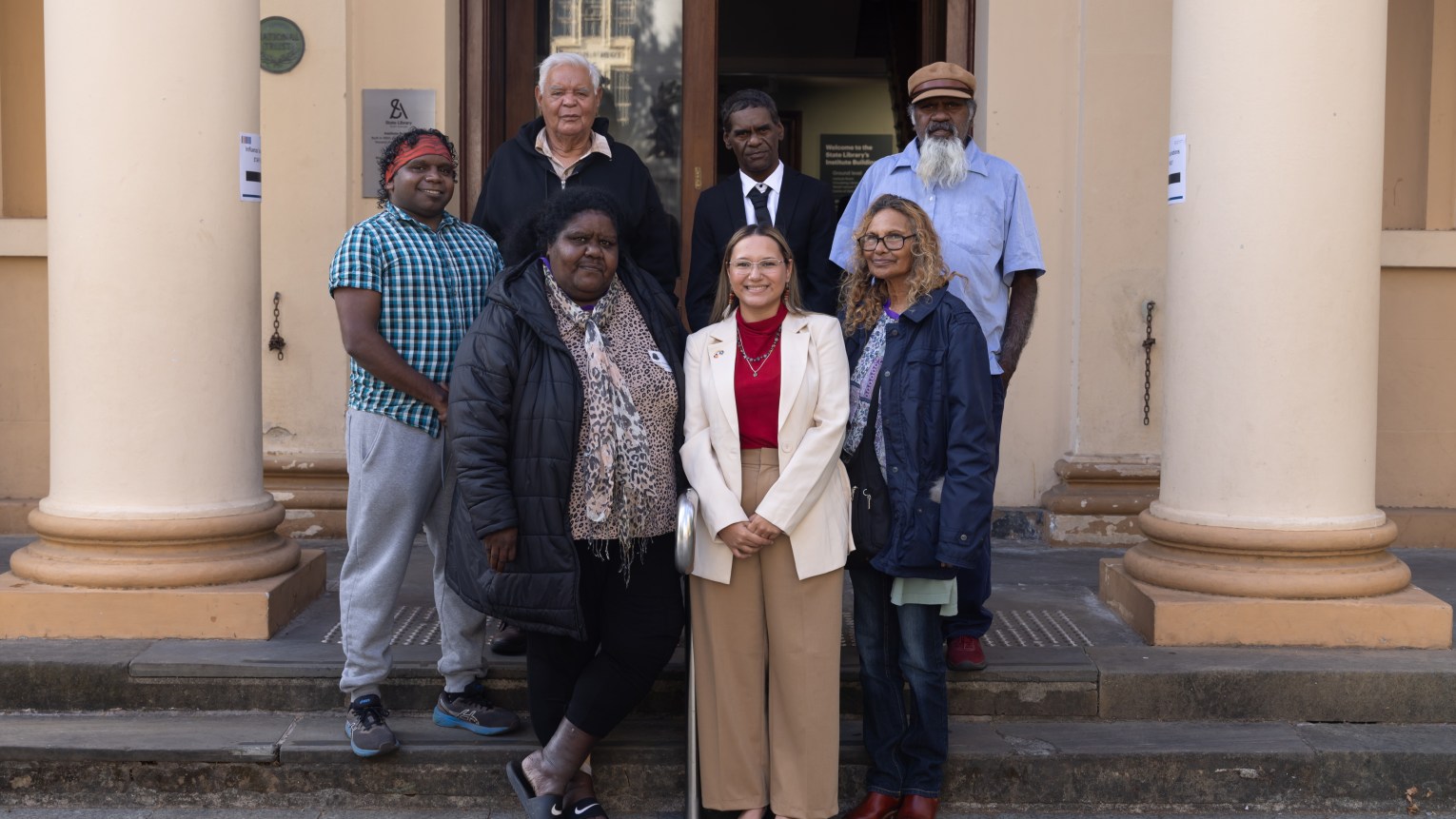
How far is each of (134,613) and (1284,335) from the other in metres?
4.09

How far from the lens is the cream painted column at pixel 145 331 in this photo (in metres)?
4.84

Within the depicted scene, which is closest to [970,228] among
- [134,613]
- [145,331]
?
[145,331]

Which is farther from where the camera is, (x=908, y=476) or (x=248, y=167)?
(x=248, y=167)

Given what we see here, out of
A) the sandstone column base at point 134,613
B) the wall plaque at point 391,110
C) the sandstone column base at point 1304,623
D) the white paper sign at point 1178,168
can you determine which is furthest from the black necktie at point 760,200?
the wall plaque at point 391,110

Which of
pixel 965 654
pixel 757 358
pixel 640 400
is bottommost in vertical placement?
pixel 965 654

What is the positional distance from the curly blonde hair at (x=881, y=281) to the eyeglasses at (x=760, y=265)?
0.31 m

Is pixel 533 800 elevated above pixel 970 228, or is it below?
below

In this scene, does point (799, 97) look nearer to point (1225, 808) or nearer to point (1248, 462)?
point (1248, 462)

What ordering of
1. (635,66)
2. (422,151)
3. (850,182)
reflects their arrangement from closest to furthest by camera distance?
(422,151)
(635,66)
(850,182)

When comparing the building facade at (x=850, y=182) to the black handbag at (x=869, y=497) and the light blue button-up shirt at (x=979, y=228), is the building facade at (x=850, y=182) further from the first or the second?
the black handbag at (x=869, y=497)

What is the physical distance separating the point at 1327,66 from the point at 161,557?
441 centimetres

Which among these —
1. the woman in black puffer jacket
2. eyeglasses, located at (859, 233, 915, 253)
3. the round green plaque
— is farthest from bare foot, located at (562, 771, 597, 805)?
the round green plaque

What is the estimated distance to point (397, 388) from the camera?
4105 mm

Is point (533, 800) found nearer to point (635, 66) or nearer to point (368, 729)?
point (368, 729)
